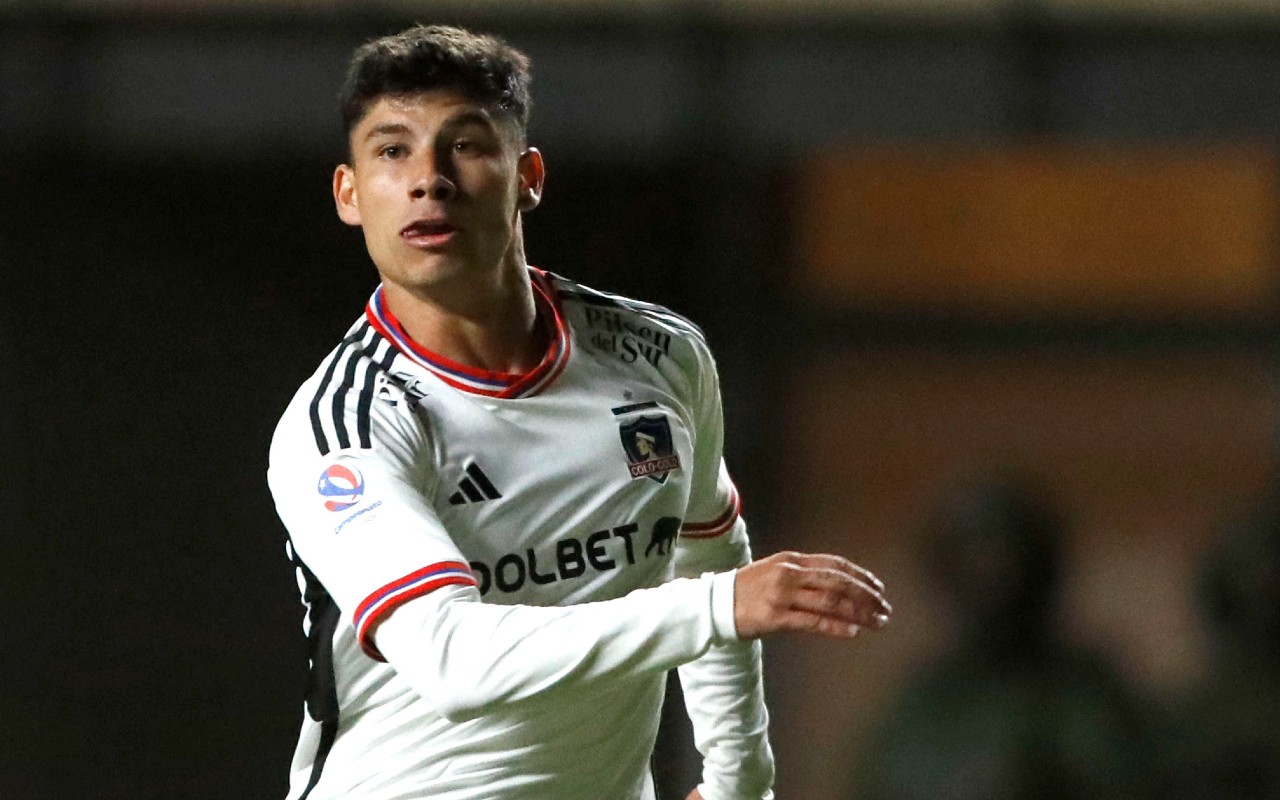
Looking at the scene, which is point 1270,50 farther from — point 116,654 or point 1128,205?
point 116,654

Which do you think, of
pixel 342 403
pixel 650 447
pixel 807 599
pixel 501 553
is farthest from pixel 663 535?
pixel 807 599

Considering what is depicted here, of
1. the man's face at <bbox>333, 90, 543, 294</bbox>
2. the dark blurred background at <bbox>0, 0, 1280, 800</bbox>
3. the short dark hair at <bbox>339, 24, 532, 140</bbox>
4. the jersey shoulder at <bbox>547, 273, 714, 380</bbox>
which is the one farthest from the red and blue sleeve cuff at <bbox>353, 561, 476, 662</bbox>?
the dark blurred background at <bbox>0, 0, 1280, 800</bbox>

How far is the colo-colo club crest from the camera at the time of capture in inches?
126

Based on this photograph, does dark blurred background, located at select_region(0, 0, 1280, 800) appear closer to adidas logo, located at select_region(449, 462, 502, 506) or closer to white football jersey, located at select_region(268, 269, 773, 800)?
white football jersey, located at select_region(268, 269, 773, 800)

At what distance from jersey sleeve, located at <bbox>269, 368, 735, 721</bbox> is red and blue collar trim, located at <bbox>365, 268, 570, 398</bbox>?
188 mm

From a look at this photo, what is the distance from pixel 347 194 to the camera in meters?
3.26

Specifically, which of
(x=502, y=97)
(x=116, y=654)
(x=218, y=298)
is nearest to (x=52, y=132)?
(x=218, y=298)

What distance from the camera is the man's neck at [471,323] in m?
3.15

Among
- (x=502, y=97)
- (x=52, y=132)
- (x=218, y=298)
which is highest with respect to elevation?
(x=502, y=97)

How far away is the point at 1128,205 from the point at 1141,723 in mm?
3152

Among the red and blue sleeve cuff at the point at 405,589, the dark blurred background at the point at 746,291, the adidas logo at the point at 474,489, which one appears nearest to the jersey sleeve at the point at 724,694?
the adidas logo at the point at 474,489

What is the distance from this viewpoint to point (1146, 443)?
8.39 m

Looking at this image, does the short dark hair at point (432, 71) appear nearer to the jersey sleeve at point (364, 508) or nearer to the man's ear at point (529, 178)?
the man's ear at point (529, 178)

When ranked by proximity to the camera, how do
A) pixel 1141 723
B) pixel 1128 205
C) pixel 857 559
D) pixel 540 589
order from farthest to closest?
pixel 1128 205 < pixel 857 559 < pixel 1141 723 < pixel 540 589
